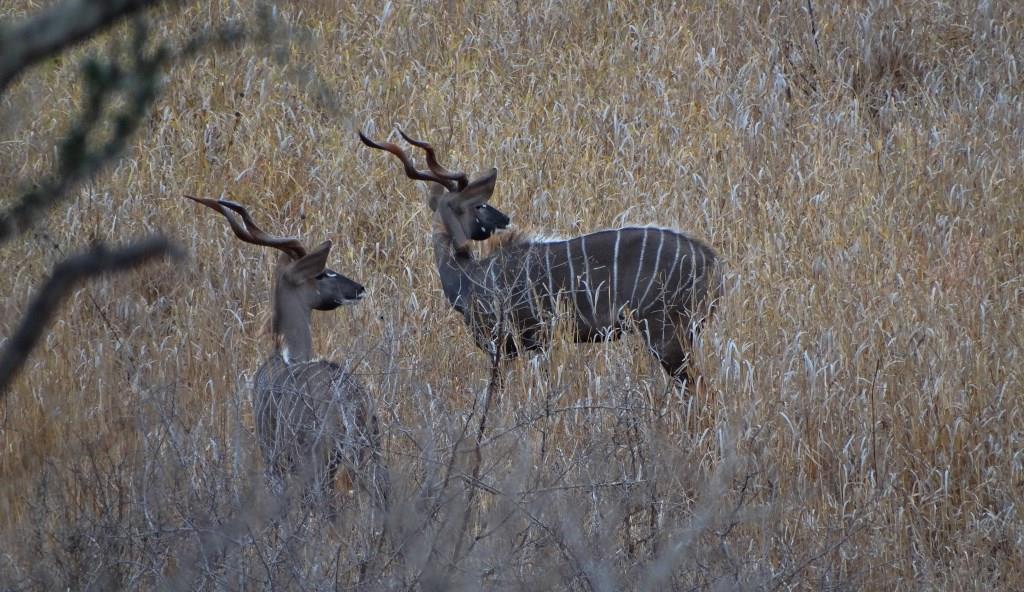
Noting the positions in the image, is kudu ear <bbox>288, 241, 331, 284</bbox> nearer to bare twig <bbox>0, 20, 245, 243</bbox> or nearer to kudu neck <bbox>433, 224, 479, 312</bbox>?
kudu neck <bbox>433, 224, 479, 312</bbox>

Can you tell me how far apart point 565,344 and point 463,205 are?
151cm

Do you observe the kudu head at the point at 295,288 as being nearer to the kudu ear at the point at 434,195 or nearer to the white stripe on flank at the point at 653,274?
the white stripe on flank at the point at 653,274

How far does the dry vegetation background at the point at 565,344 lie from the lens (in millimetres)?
3551

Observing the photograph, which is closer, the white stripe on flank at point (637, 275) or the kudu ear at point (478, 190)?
the white stripe on flank at point (637, 275)

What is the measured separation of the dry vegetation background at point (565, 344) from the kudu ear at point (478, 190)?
512 mm

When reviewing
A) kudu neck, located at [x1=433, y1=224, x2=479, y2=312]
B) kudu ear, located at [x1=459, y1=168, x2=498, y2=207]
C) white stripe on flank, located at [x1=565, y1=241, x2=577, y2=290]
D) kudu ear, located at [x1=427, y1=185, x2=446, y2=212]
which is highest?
kudu ear, located at [x1=427, y1=185, x2=446, y2=212]

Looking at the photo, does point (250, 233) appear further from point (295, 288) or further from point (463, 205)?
point (463, 205)

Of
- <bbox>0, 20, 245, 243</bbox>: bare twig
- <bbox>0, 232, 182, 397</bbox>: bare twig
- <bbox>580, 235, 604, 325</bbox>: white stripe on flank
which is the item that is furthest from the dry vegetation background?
<bbox>580, 235, 604, 325</bbox>: white stripe on flank

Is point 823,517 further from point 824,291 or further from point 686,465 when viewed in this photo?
point 824,291

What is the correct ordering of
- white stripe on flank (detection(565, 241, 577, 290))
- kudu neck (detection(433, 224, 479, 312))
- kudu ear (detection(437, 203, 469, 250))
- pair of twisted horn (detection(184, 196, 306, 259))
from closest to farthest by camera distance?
pair of twisted horn (detection(184, 196, 306, 259)) < white stripe on flank (detection(565, 241, 577, 290)) < kudu neck (detection(433, 224, 479, 312)) < kudu ear (detection(437, 203, 469, 250))

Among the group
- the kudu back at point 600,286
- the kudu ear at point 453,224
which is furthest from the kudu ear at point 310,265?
the kudu ear at point 453,224

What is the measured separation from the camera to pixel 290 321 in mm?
5691

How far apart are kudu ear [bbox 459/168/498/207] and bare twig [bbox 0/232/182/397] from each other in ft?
19.9

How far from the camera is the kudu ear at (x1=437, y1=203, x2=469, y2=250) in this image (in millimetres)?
7375
